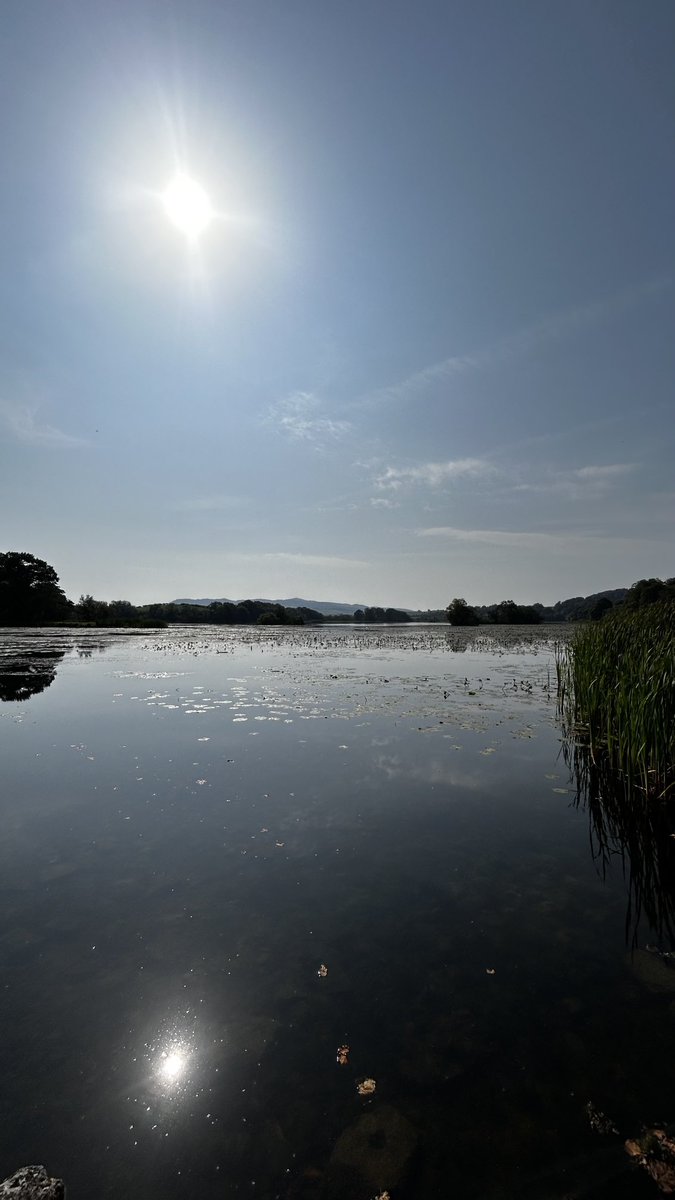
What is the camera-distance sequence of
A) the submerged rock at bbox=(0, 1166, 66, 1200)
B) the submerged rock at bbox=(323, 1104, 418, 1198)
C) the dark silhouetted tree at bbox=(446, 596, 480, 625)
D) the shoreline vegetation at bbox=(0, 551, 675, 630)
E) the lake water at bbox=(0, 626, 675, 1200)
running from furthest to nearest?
the dark silhouetted tree at bbox=(446, 596, 480, 625) < the shoreline vegetation at bbox=(0, 551, 675, 630) < the lake water at bbox=(0, 626, 675, 1200) < the submerged rock at bbox=(323, 1104, 418, 1198) < the submerged rock at bbox=(0, 1166, 66, 1200)

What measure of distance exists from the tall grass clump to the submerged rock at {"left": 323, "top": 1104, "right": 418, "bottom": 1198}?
721 centimetres

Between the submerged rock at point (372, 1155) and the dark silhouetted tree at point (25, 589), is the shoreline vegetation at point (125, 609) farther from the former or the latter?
the submerged rock at point (372, 1155)

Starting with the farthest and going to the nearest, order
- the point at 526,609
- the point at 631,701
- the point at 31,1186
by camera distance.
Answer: the point at 526,609, the point at 631,701, the point at 31,1186

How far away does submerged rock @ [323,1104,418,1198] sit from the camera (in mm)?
2619

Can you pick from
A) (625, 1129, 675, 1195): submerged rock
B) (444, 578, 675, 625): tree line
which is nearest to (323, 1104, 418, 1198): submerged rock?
(625, 1129, 675, 1195): submerged rock

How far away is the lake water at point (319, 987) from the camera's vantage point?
2.81 m

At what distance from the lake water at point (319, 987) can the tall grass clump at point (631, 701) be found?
1.46 m

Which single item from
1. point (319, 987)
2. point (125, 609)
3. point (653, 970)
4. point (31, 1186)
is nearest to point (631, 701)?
point (653, 970)

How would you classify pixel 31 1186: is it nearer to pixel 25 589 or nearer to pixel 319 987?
pixel 319 987

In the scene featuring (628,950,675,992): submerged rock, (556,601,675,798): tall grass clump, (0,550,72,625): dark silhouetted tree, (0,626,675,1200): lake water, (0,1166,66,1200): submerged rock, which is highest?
(0,550,72,625): dark silhouetted tree

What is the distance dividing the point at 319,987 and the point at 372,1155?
53.6 inches

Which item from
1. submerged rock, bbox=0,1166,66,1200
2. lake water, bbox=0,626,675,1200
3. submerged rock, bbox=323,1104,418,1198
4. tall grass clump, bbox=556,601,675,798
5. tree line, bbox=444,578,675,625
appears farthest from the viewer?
tree line, bbox=444,578,675,625

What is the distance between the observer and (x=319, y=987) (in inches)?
162

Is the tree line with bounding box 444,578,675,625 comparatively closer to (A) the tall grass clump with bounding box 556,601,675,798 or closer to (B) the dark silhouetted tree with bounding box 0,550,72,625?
(A) the tall grass clump with bounding box 556,601,675,798
